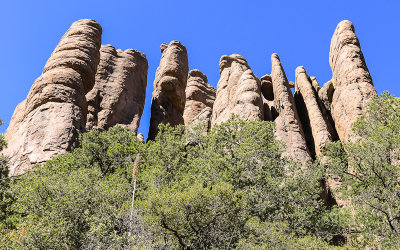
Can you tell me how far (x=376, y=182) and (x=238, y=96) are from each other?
21.7m

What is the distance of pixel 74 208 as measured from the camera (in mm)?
19234

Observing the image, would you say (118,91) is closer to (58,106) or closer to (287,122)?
(58,106)

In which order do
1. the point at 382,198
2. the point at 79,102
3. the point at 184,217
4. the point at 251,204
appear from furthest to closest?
the point at 79,102 → the point at 251,204 → the point at 382,198 → the point at 184,217

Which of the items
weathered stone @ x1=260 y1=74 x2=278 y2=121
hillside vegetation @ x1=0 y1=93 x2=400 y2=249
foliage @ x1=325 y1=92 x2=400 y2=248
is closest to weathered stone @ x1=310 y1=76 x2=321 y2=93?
weathered stone @ x1=260 y1=74 x2=278 y2=121

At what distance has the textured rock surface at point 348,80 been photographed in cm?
3606

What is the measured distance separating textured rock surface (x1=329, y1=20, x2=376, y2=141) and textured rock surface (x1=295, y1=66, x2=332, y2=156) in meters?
1.69

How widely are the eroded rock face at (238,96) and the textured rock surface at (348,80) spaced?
8921mm

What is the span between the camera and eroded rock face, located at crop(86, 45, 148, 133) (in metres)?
45.1

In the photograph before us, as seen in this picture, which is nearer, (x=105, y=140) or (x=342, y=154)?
(x=342, y=154)

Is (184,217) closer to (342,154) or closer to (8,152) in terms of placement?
(342,154)

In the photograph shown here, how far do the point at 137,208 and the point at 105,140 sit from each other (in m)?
13.9

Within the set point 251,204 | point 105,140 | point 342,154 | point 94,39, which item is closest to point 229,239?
point 251,204

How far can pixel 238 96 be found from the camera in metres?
40.7

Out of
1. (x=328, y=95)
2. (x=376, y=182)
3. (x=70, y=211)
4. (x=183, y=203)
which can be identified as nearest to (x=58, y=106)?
(x=70, y=211)
